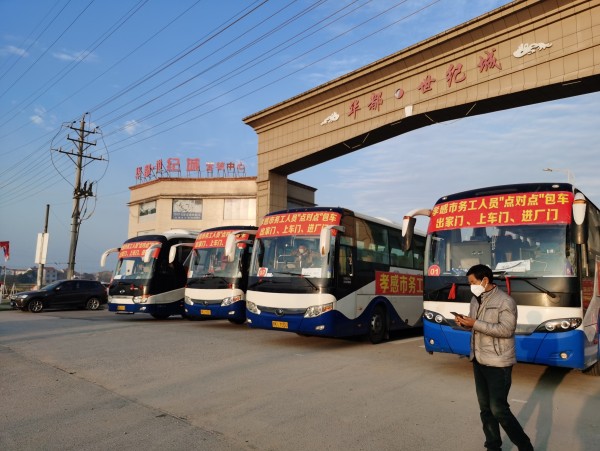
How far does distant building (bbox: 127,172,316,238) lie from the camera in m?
38.6

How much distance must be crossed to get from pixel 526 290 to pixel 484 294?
3141 millimetres

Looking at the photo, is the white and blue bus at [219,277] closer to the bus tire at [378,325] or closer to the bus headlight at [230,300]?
the bus headlight at [230,300]

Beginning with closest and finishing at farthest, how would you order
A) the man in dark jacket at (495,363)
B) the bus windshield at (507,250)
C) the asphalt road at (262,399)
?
the man in dark jacket at (495,363), the asphalt road at (262,399), the bus windshield at (507,250)

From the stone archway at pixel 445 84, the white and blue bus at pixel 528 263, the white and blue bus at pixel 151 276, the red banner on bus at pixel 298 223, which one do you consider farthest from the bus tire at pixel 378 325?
the stone archway at pixel 445 84

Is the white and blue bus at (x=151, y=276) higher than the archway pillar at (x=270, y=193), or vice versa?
the archway pillar at (x=270, y=193)

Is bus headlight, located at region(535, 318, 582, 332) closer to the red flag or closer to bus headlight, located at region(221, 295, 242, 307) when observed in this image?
bus headlight, located at region(221, 295, 242, 307)

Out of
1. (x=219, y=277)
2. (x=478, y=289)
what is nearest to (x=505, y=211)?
(x=478, y=289)

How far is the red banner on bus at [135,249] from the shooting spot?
17089 mm

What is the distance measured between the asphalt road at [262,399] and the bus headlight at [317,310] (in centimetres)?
79

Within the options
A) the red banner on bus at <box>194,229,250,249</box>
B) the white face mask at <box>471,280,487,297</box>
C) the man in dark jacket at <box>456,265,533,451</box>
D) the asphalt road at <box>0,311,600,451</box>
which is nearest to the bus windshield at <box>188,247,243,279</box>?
the red banner on bus at <box>194,229,250,249</box>

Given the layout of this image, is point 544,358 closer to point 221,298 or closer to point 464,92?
point 221,298

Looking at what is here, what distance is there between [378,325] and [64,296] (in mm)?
16176

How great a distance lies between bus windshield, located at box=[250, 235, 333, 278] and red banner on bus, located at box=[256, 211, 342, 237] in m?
0.12

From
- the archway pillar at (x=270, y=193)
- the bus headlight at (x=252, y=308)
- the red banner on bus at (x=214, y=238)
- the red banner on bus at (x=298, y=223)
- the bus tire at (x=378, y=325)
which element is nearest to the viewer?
the red banner on bus at (x=298, y=223)
